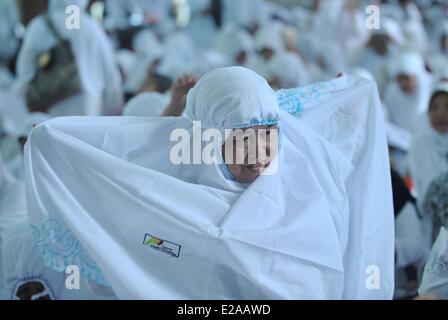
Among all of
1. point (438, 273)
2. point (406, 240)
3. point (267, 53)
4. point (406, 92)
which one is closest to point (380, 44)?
point (267, 53)

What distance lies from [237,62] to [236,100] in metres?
4.73

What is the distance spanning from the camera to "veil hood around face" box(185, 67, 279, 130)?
1.93 meters

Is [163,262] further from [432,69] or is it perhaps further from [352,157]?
[432,69]

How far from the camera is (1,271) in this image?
2434 mm

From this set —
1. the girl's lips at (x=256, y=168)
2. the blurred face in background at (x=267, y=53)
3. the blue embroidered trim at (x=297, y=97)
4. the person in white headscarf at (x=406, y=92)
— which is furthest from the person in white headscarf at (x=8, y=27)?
the girl's lips at (x=256, y=168)

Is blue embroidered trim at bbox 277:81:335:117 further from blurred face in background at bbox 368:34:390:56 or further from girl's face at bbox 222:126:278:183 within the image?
blurred face in background at bbox 368:34:390:56

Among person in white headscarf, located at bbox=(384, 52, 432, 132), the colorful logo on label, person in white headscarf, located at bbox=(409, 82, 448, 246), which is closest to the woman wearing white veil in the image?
the colorful logo on label

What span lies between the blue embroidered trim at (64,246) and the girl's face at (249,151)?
0.40 metres

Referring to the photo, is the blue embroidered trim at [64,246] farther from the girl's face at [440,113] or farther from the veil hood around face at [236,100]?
the girl's face at [440,113]

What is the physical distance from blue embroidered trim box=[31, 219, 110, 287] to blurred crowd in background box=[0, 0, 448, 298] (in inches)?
20.8

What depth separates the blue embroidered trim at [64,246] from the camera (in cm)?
195

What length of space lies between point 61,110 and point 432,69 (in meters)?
3.12

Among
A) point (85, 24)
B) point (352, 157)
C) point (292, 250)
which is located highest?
point (85, 24)
